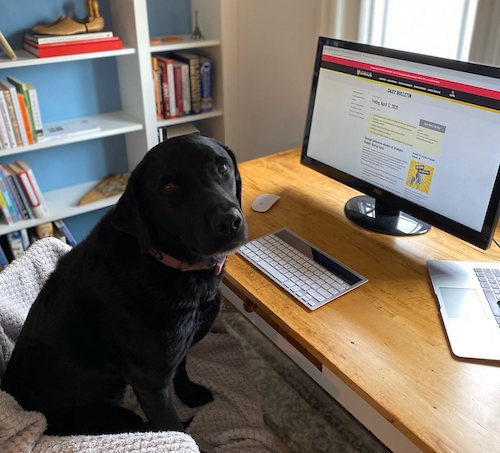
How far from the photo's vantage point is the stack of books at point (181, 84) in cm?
228

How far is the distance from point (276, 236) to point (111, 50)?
1.30m

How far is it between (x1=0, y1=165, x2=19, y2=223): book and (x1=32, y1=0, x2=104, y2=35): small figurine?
0.62 m

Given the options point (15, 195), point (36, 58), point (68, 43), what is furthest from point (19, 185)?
point (68, 43)

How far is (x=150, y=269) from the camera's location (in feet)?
3.14

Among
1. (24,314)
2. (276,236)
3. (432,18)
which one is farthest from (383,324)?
(432,18)

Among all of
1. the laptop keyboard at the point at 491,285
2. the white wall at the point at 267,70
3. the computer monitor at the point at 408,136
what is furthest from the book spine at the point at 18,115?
the laptop keyboard at the point at 491,285

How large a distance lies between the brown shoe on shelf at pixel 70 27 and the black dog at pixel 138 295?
4.15 feet

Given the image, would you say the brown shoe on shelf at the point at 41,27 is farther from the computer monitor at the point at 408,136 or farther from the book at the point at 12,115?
the computer monitor at the point at 408,136

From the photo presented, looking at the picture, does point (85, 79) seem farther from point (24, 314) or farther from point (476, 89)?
point (476, 89)

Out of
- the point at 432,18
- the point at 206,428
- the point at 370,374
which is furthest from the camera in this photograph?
the point at 432,18

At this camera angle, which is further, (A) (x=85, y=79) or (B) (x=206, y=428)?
(A) (x=85, y=79)

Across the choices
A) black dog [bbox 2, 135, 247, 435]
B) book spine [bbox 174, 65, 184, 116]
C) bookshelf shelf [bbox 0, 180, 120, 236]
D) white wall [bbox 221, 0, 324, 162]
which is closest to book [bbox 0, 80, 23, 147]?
bookshelf shelf [bbox 0, 180, 120, 236]

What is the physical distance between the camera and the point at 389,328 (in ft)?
3.16

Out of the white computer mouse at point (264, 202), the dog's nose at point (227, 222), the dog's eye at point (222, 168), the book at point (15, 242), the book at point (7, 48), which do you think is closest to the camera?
the dog's nose at point (227, 222)
